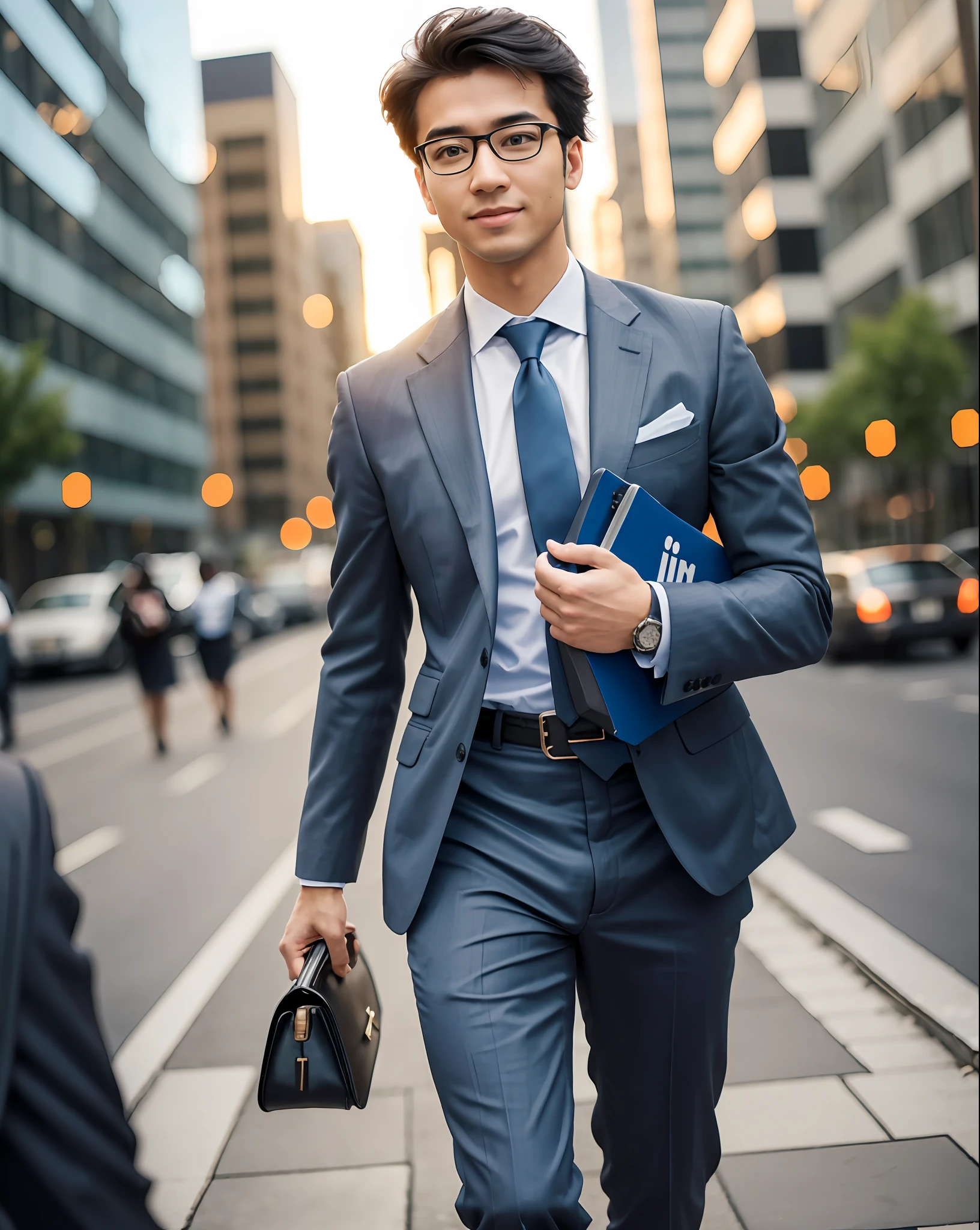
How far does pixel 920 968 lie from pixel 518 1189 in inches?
127

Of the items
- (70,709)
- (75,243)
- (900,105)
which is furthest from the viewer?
(75,243)

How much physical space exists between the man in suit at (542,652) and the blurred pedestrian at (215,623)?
11.2 meters

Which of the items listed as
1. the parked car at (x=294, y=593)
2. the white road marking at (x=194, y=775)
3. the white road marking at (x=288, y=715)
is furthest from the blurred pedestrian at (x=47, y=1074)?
the parked car at (x=294, y=593)

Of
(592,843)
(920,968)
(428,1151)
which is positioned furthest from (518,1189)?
(920,968)

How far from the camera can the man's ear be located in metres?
2.22

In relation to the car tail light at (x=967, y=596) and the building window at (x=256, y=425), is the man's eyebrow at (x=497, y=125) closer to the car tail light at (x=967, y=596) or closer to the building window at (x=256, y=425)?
the car tail light at (x=967, y=596)

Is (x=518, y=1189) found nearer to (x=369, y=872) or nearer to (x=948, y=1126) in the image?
(x=948, y=1126)

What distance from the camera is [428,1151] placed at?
352cm

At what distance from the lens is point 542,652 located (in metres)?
2.08

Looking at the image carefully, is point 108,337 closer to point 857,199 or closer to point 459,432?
point 857,199

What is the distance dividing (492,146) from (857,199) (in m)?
8.52

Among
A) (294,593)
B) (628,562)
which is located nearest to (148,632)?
(628,562)

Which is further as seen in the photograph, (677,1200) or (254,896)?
(254,896)

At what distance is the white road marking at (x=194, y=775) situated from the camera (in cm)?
1048
